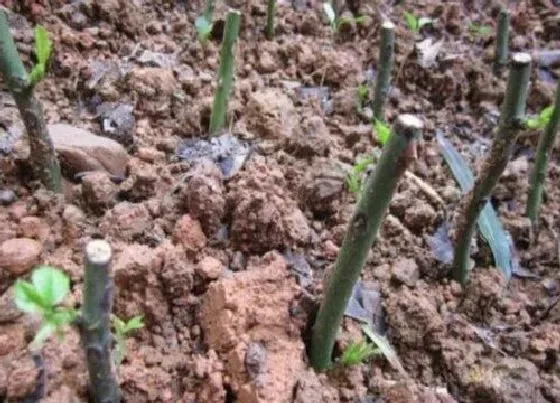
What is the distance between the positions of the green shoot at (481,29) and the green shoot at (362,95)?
448 millimetres

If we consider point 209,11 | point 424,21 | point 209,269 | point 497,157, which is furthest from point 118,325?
point 424,21

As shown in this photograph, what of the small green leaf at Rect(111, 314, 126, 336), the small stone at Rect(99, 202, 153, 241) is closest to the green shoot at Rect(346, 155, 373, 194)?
the small stone at Rect(99, 202, 153, 241)

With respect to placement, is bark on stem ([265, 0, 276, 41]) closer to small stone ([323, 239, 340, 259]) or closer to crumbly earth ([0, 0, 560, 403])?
crumbly earth ([0, 0, 560, 403])

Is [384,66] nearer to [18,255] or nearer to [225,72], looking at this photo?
[225,72]

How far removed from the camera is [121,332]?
927mm

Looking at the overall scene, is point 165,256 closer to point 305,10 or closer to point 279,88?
point 279,88

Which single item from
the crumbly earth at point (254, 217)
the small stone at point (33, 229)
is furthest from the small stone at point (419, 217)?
the small stone at point (33, 229)

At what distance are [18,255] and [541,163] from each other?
3.04 feet

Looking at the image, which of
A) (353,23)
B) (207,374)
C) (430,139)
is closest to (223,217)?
(207,374)

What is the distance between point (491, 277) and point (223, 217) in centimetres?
48

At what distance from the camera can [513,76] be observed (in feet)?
3.01

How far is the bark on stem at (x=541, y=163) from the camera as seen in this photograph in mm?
1167

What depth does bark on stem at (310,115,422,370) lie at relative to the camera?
70 centimetres

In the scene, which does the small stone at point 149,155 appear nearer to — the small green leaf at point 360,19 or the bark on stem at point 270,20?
the bark on stem at point 270,20
